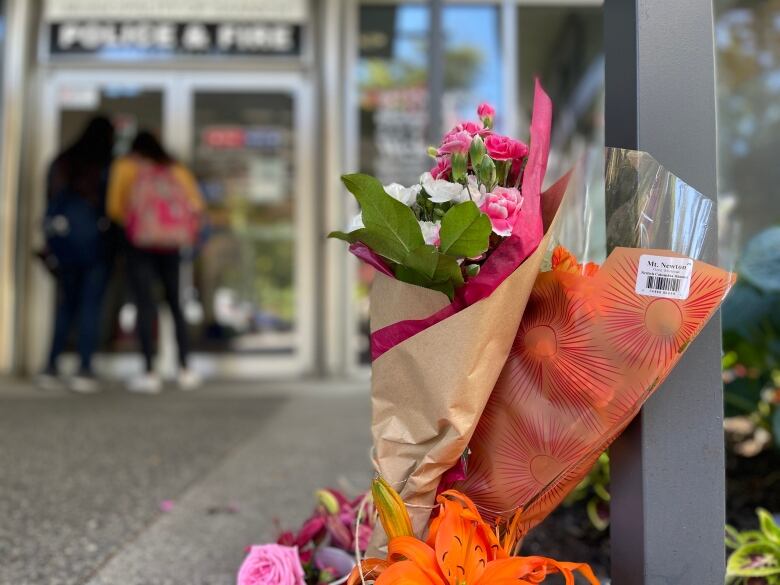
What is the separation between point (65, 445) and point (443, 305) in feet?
8.36

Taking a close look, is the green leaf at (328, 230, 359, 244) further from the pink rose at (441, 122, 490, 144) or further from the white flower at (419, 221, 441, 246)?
the pink rose at (441, 122, 490, 144)

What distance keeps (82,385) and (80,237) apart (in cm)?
103

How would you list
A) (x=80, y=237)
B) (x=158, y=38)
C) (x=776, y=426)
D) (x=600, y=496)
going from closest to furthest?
(x=600, y=496) → (x=776, y=426) → (x=80, y=237) → (x=158, y=38)

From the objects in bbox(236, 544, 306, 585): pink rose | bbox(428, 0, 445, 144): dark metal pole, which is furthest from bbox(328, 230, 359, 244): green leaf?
bbox(428, 0, 445, 144): dark metal pole

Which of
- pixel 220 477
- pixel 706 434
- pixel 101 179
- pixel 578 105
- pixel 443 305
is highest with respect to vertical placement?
pixel 578 105

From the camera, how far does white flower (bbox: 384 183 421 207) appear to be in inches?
45.0

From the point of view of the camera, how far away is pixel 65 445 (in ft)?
10.0

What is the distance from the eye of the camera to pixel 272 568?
1239 millimetres

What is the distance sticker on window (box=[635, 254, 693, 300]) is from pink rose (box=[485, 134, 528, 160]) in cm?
26

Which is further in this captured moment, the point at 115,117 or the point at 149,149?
the point at 115,117

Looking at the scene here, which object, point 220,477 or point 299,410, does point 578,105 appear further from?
Result: point 220,477

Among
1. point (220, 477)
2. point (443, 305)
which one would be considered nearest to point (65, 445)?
point (220, 477)

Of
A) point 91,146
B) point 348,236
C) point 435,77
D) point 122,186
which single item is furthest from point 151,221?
point 348,236

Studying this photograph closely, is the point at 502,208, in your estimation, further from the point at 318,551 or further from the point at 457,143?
the point at 318,551
